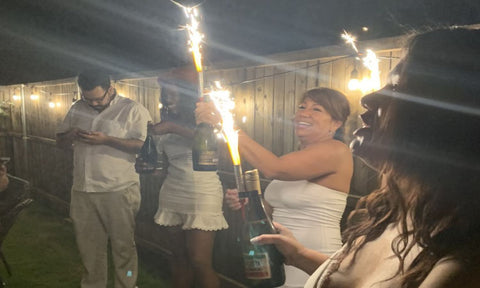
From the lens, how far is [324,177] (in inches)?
89.5

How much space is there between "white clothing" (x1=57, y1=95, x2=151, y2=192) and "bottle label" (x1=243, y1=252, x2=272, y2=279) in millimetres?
2393

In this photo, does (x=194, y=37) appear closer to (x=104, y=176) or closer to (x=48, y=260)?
(x=104, y=176)

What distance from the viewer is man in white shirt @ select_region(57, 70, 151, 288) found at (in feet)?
12.7

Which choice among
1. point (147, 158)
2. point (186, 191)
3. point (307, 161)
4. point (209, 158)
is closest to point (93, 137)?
point (147, 158)

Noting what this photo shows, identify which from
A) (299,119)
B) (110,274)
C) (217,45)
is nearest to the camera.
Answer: (299,119)

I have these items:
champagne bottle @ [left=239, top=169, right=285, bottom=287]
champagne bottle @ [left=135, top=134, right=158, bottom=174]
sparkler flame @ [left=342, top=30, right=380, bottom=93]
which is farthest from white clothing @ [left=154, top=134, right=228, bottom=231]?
sparkler flame @ [left=342, top=30, right=380, bottom=93]

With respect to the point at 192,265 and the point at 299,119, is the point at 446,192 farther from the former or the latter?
the point at 192,265

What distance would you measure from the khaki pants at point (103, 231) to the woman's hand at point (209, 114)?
208 centimetres

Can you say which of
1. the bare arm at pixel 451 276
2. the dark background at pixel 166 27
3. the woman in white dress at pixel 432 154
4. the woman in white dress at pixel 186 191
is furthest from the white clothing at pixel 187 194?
the bare arm at pixel 451 276

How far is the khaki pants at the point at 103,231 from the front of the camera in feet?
12.8

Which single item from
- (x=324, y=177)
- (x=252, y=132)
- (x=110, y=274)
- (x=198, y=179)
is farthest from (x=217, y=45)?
(x=110, y=274)

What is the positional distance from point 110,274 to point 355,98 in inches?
166

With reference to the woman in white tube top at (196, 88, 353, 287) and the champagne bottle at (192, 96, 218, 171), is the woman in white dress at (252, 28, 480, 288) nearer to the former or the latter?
the woman in white tube top at (196, 88, 353, 287)

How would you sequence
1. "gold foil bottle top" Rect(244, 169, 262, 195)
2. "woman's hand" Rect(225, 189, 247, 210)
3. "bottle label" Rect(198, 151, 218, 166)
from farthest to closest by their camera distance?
"bottle label" Rect(198, 151, 218, 166) → "woman's hand" Rect(225, 189, 247, 210) → "gold foil bottle top" Rect(244, 169, 262, 195)
